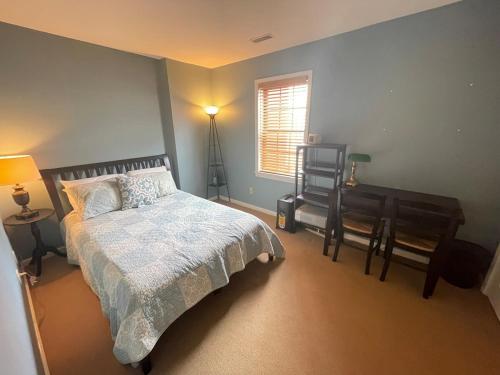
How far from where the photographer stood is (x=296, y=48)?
2.69m

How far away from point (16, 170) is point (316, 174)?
307 centimetres

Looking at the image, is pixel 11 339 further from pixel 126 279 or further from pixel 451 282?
pixel 451 282

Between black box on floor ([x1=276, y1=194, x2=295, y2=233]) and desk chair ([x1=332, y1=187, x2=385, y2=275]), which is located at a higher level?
desk chair ([x1=332, y1=187, x2=385, y2=275])

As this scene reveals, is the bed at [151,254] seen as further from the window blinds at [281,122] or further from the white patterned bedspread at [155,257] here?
the window blinds at [281,122]

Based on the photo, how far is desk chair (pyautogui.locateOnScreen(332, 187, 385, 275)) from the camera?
1940mm

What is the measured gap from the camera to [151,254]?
161 centimetres

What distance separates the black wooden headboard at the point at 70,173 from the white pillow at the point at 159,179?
18cm

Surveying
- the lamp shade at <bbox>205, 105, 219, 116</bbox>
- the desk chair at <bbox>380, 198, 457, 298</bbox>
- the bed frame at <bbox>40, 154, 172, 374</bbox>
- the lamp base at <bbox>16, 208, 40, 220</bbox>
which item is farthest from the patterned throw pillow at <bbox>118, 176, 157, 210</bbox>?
the desk chair at <bbox>380, 198, 457, 298</bbox>

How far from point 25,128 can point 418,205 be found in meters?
3.82

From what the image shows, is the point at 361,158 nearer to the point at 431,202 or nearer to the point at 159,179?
the point at 431,202

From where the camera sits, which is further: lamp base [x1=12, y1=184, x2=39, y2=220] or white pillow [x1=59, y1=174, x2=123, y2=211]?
white pillow [x1=59, y1=174, x2=123, y2=211]

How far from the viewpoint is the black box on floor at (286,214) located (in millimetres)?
2924

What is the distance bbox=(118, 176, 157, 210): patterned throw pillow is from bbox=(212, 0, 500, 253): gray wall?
227 cm

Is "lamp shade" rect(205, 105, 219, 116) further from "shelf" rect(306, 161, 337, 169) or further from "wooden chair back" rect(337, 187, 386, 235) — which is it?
"wooden chair back" rect(337, 187, 386, 235)
